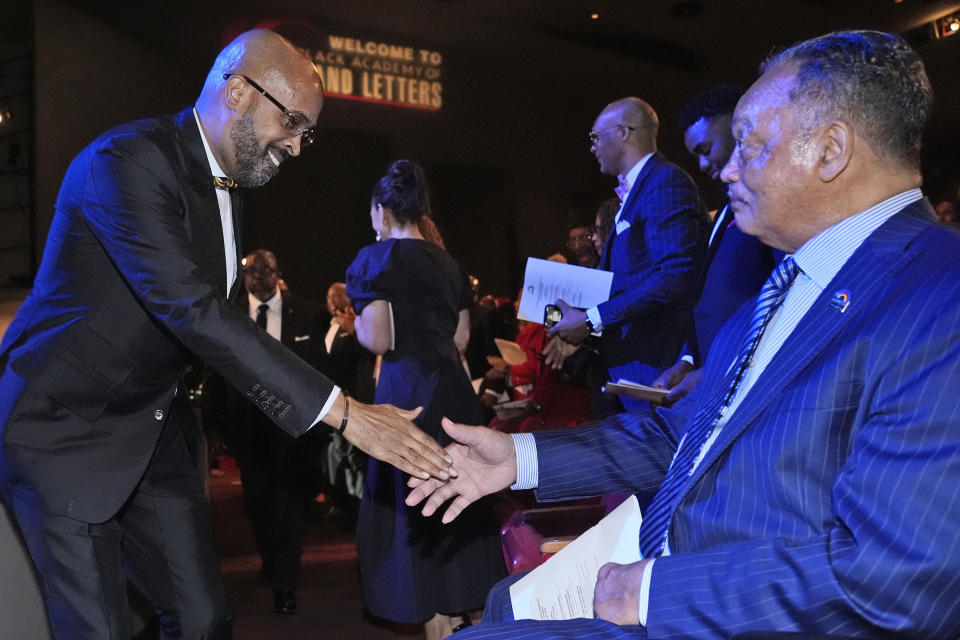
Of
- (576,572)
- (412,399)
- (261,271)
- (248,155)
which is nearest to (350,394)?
(261,271)

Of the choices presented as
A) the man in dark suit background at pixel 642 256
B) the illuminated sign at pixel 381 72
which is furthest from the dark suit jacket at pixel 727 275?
the illuminated sign at pixel 381 72

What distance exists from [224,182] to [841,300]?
63.6 inches

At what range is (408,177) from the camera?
358cm

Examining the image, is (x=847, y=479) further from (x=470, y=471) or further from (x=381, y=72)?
(x=381, y=72)

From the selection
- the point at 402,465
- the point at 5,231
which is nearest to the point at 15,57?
the point at 5,231

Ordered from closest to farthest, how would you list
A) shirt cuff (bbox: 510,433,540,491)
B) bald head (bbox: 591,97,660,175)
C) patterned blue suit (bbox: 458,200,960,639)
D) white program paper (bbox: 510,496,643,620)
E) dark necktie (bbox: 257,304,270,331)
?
patterned blue suit (bbox: 458,200,960,639), white program paper (bbox: 510,496,643,620), shirt cuff (bbox: 510,433,540,491), bald head (bbox: 591,97,660,175), dark necktie (bbox: 257,304,270,331)

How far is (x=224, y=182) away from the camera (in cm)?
229

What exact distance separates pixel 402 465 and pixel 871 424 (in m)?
1.00

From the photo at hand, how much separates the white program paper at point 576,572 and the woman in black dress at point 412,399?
6.24 ft

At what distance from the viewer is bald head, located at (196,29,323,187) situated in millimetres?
2271

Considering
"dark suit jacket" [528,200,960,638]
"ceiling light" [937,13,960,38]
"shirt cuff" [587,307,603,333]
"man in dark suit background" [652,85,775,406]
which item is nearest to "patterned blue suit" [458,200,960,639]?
"dark suit jacket" [528,200,960,638]

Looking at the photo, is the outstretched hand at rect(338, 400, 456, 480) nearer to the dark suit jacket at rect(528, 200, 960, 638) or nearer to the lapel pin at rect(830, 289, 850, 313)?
the dark suit jacket at rect(528, 200, 960, 638)

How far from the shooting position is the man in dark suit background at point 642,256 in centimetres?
327

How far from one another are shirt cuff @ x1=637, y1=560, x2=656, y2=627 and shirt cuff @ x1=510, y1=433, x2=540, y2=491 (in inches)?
18.4
